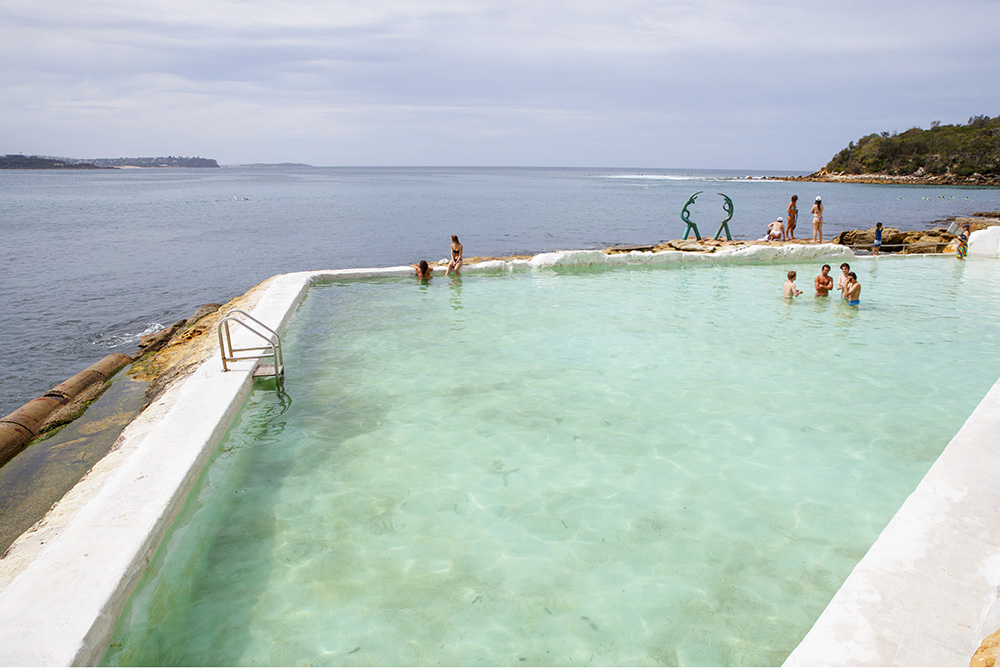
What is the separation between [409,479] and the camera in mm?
5086

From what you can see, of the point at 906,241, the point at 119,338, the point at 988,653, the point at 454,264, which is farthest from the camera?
the point at 906,241

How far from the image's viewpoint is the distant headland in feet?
293

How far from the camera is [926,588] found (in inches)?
118

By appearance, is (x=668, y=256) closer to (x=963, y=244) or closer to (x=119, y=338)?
(x=963, y=244)

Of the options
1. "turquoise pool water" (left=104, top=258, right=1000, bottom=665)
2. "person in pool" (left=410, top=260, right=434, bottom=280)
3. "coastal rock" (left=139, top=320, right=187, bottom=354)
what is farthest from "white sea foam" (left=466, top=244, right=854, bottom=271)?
"coastal rock" (left=139, top=320, right=187, bottom=354)

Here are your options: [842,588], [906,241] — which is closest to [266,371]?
[842,588]

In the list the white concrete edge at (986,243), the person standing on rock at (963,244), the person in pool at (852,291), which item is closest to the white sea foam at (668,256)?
the person standing on rock at (963,244)

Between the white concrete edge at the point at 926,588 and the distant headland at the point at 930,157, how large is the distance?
110414mm

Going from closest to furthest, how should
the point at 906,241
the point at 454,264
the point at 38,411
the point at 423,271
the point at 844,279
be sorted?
the point at 38,411 < the point at 844,279 < the point at 423,271 < the point at 454,264 < the point at 906,241

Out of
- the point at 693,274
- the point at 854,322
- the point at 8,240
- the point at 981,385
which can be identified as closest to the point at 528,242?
the point at 693,274

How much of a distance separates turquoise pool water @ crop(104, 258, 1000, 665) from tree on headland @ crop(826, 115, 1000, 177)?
347ft

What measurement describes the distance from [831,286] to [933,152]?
109571mm

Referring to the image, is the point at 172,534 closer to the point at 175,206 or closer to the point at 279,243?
the point at 279,243

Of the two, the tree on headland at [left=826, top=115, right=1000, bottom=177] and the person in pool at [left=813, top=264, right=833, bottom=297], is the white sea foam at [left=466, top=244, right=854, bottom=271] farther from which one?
the tree on headland at [left=826, top=115, right=1000, bottom=177]
